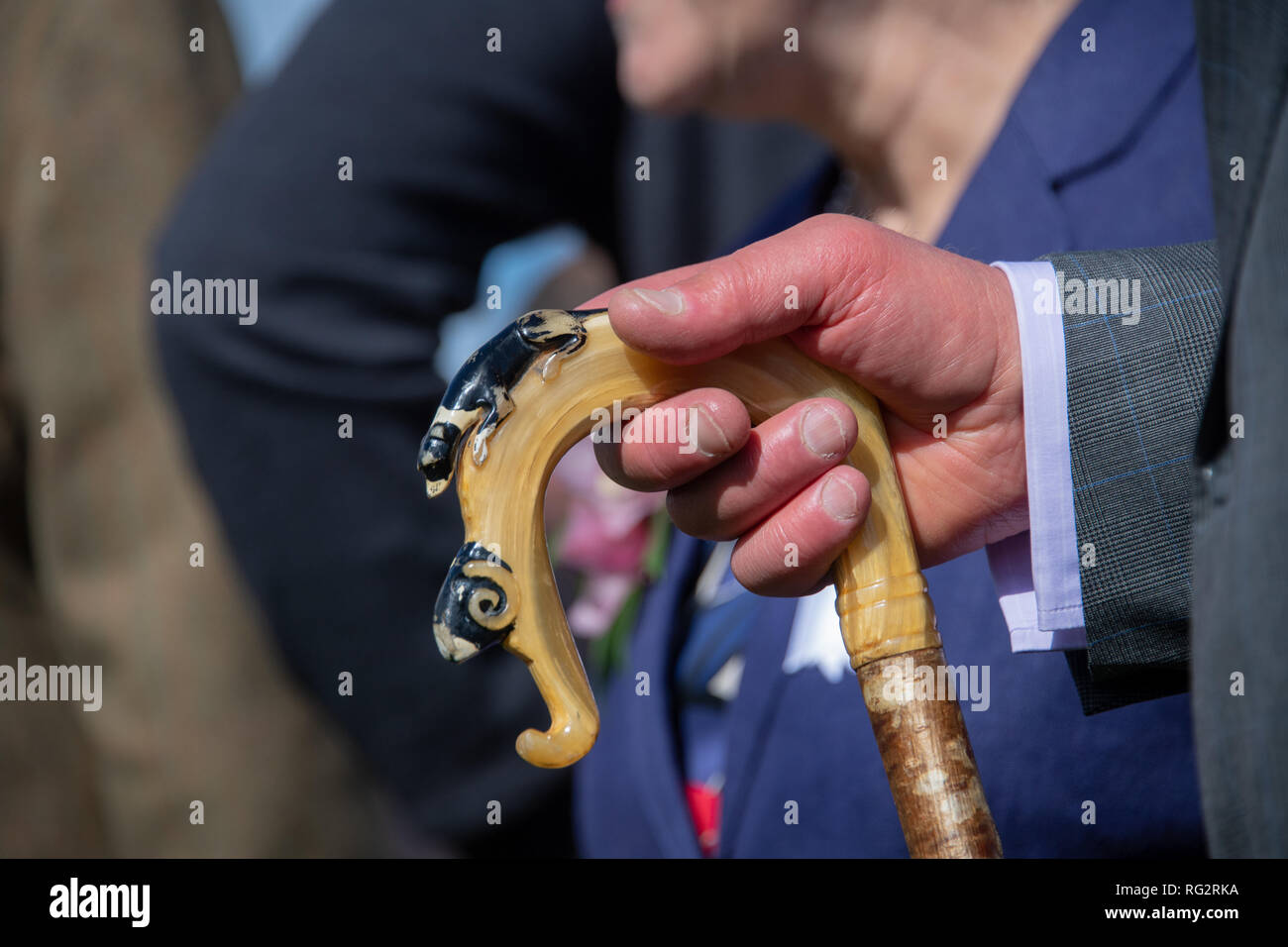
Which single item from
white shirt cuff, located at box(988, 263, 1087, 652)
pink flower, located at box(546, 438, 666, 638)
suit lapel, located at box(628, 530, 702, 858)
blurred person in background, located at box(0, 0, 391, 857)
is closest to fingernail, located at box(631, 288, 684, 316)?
white shirt cuff, located at box(988, 263, 1087, 652)

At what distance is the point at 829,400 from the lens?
1.35 ft

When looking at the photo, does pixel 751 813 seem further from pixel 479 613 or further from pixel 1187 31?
pixel 1187 31

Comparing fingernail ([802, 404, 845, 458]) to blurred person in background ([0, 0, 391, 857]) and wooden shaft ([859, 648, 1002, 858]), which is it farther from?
blurred person in background ([0, 0, 391, 857])

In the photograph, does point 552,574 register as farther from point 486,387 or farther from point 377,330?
point 377,330

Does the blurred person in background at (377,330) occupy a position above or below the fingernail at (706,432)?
above

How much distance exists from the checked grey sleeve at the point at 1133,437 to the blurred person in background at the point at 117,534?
41.4 inches

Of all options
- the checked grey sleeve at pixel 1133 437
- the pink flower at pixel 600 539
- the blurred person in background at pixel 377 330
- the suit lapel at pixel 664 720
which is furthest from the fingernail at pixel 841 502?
the blurred person in background at pixel 377 330

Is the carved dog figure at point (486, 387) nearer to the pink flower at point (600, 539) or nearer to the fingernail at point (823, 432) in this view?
the fingernail at point (823, 432)

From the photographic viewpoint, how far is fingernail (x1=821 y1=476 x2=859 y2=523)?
0.40 meters

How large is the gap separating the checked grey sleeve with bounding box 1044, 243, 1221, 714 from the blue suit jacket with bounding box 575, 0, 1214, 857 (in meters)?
0.10

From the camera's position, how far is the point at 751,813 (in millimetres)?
624

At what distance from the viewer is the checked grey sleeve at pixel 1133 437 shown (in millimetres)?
425

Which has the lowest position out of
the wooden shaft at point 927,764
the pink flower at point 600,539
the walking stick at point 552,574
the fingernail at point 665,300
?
the wooden shaft at point 927,764
